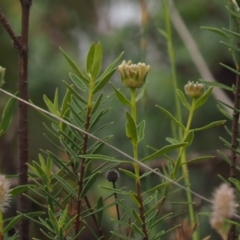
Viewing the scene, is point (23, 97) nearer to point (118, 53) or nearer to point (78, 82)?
point (78, 82)

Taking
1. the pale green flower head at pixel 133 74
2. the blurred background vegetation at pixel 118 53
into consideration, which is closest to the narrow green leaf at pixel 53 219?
the pale green flower head at pixel 133 74

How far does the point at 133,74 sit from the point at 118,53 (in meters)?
1.54

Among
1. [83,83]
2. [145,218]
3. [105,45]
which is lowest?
[145,218]

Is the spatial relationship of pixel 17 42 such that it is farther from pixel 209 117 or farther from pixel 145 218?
pixel 209 117

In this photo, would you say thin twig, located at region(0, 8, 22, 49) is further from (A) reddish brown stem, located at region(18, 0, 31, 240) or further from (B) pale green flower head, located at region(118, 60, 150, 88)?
(B) pale green flower head, located at region(118, 60, 150, 88)

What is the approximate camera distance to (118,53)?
2131 mm

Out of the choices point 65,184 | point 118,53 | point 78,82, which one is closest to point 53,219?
point 65,184

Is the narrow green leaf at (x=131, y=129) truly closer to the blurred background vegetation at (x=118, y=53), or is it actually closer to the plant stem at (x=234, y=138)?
the plant stem at (x=234, y=138)

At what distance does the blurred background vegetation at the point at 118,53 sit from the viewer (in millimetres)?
1895

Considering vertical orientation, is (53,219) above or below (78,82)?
below

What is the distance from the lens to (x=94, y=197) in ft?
6.15

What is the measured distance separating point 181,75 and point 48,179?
1.38 m

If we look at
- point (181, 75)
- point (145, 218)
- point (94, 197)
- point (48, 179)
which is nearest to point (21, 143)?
point (48, 179)

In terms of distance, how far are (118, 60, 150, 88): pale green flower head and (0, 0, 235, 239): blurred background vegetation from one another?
3.43 ft
